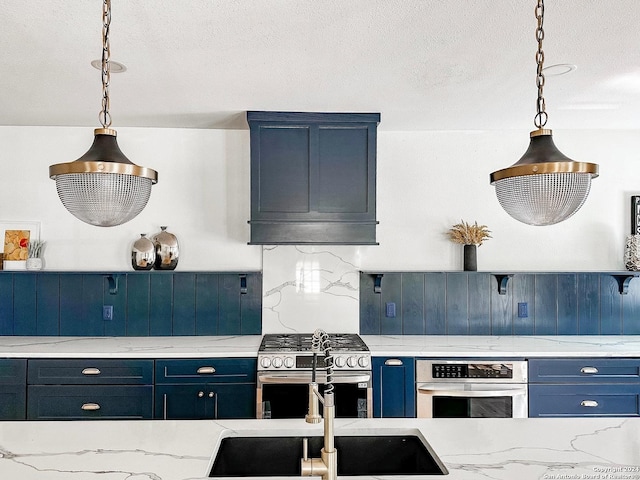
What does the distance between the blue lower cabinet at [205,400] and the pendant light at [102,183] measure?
5.90 ft

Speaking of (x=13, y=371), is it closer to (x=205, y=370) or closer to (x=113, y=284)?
(x=113, y=284)

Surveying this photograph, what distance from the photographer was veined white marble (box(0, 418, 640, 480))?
133 cm

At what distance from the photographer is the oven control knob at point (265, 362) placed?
3018mm

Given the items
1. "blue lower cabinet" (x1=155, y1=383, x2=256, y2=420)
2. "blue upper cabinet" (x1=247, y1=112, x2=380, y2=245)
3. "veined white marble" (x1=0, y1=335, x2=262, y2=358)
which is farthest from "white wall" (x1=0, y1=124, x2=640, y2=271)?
"blue lower cabinet" (x1=155, y1=383, x2=256, y2=420)

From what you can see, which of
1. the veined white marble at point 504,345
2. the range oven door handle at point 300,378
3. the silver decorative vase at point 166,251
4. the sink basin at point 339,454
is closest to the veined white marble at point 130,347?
the range oven door handle at point 300,378

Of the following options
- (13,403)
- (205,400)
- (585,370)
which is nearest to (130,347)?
(205,400)

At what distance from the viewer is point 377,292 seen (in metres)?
3.69

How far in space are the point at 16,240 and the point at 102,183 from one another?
Answer: 2626 millimetres

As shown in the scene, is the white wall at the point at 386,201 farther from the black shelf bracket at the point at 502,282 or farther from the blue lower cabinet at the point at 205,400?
Answer: the blue lower cabinet at the point at 205,400

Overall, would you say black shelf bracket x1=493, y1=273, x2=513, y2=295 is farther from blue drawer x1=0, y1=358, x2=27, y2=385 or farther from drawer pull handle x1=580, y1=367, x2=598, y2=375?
blue drawer x1=0, y1=358, x2=27, y2=385

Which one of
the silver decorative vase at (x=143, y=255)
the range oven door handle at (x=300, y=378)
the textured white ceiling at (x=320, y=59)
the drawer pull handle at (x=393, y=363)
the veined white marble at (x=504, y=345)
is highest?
the textured white ceiling at (x=320, y=59)

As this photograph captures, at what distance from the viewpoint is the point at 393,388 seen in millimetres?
3094

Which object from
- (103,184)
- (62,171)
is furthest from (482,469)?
(62,171)

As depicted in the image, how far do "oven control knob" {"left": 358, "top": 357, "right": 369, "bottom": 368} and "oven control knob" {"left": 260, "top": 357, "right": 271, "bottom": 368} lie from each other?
0.54m
